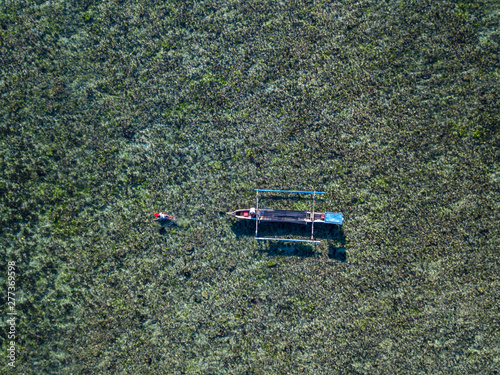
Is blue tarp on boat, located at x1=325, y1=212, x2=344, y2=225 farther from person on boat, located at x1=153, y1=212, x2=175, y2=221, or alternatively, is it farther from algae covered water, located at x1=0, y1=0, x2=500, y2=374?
person on boat, located at x1=153, y1=212, x2=175, y2=221

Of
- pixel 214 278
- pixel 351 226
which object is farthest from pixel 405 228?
pixel 214 278

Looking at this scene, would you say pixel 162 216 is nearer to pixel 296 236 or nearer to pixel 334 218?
pixel 296 236

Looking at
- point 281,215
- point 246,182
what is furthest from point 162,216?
point 281,215

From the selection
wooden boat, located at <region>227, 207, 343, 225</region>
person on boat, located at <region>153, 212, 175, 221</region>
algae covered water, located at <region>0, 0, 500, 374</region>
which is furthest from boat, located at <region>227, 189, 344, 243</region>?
person on boat, located at <region>153, 212, 175, 221</region>

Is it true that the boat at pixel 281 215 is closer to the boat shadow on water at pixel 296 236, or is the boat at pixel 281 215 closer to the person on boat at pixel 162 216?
the boat shadow on water at pixel 296 236

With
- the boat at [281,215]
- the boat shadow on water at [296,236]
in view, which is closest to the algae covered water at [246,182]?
the boat shadow on water at [296,236]
